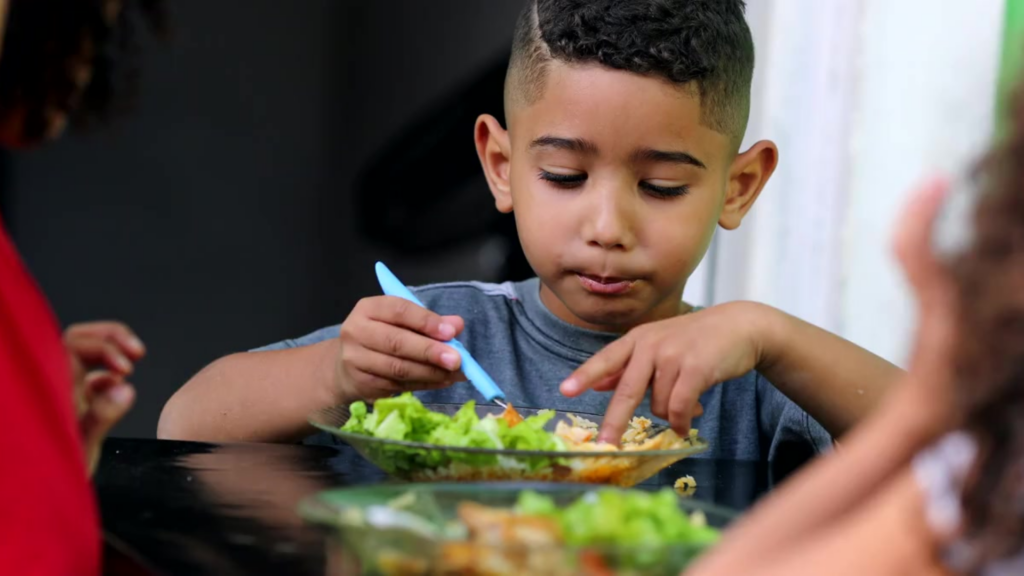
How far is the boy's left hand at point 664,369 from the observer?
3.45 feet

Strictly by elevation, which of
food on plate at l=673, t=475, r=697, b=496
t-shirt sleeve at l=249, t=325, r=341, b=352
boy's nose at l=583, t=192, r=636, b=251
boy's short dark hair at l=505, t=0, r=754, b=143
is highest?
boy's short dark hair at l=505, t=0, r=754, b=143

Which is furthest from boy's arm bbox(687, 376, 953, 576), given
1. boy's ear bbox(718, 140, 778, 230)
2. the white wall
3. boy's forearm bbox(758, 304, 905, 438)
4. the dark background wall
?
the dark background wall

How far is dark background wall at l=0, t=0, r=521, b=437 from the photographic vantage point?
14.2 feet

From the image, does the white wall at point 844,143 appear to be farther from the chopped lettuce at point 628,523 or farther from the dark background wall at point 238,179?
the dark background wall at point 238,179

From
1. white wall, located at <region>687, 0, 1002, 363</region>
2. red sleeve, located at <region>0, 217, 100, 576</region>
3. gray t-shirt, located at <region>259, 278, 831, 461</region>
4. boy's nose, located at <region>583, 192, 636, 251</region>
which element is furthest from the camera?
white wall, located at <region>687, 0, 1002, 363</region>

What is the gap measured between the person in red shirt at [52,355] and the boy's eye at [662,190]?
26.1 inches

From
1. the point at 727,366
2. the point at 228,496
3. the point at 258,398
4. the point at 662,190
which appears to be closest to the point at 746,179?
the point at 662,190

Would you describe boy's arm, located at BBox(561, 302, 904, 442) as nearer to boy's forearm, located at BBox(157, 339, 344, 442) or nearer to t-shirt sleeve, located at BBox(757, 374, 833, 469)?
t-shirt sleeve, located at BBox(757, 374, 833, 469)

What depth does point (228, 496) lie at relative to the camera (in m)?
0.91

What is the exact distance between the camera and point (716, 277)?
211 cm

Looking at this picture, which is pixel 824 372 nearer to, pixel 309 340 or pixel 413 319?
pixel 413 319

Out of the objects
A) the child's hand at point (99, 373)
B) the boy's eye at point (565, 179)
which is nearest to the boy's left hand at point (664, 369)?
the boy's eye at point (565, 179)

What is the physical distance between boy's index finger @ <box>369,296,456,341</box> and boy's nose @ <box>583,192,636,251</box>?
0.77ft

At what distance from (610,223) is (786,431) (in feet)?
1.19
